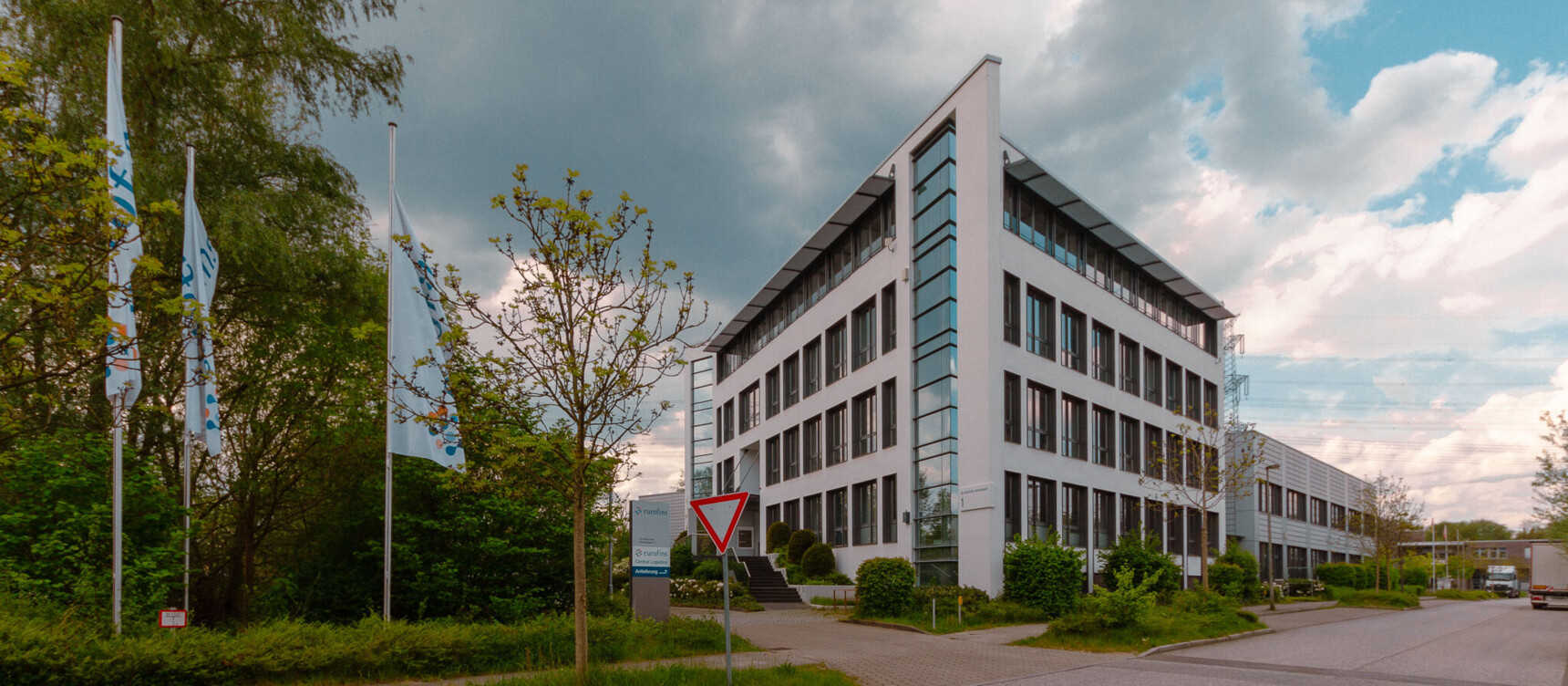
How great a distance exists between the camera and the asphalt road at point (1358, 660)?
1429 cm

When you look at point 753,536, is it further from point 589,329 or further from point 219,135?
point 589,329

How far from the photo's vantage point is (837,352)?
3841 cm

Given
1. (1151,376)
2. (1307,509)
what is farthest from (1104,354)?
(1307,509)

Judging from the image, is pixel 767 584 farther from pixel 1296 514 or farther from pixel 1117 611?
pixel 1296 514

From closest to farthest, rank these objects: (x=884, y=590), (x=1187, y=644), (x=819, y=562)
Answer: (x=1187, y=644) → (x=884, y=590) → (x=819, y=562)

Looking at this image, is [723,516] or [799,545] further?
[799,545]

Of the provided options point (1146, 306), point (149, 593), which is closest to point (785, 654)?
point (149, 593)

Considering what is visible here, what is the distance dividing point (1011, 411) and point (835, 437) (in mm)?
10641

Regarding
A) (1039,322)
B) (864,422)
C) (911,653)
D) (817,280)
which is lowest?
(911,653)

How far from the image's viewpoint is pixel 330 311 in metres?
18.8

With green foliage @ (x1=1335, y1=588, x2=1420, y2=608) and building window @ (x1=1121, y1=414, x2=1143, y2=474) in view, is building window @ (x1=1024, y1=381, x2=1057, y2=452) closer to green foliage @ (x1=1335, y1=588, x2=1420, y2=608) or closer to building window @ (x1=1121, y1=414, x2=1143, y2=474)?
building window @ (x1=1121, y1=414, x2=1143, y2=474)

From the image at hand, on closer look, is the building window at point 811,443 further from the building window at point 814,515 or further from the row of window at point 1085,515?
the row of window at point 1085,515

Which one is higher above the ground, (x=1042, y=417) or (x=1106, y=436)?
(x=1042, y=417)

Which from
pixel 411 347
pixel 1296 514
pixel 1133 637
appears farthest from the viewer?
pixel 1296 514
